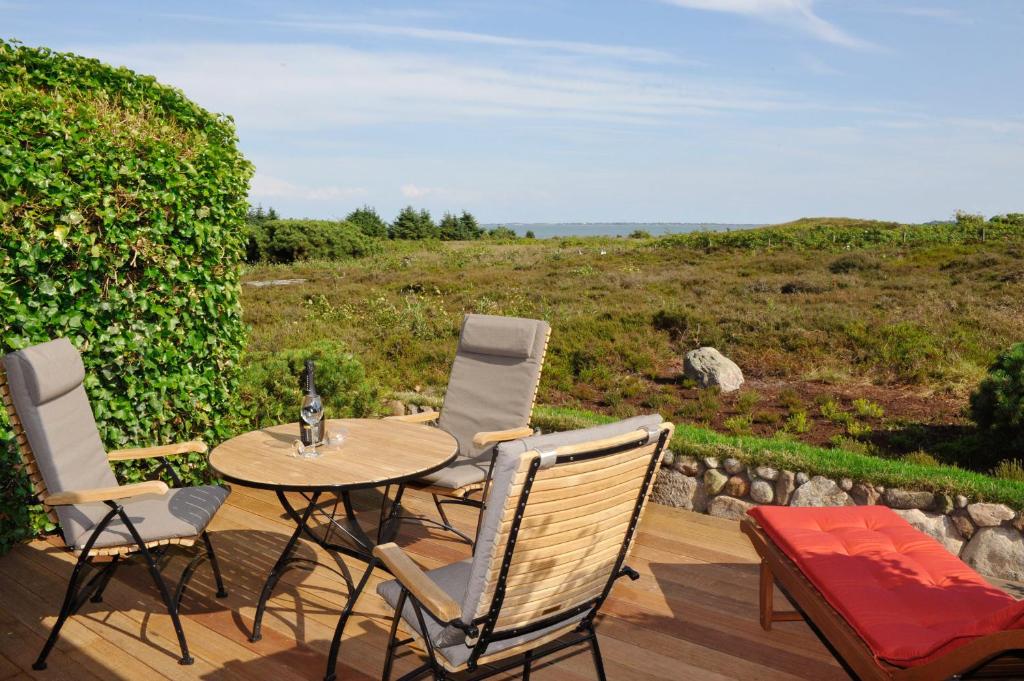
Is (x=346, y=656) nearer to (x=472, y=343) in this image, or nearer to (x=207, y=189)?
(x=472, y=343)

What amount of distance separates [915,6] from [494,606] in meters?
9.08

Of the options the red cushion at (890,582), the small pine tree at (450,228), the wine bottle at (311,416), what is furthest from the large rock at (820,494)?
the small pine tree at (450,228)

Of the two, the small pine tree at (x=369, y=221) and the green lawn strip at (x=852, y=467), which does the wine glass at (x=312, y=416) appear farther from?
→ the small pine tree at (x=369, y=221)

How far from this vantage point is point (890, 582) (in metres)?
2.59

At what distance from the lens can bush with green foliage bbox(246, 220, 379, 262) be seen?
90.0ft

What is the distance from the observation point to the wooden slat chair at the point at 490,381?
435 cm

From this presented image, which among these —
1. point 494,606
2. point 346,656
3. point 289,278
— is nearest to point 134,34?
point 346,656

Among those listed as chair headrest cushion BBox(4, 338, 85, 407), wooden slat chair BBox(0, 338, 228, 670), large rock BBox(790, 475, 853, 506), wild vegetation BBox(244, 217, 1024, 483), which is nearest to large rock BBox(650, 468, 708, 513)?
large rock BBox(790, 475, 853, 506)

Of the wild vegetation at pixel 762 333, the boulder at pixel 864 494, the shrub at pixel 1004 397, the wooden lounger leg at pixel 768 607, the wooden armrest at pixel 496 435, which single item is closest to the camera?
the wooden lounger leg at pixel 768 607

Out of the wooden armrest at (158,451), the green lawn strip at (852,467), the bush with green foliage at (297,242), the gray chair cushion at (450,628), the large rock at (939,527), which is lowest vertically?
the large rock at (939,527)

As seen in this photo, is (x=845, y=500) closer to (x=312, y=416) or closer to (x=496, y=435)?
(x=496, y=435)

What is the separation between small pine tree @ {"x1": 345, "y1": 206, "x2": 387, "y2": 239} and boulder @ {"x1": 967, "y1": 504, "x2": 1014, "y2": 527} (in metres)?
31.5

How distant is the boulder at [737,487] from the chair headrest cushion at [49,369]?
11.9ft

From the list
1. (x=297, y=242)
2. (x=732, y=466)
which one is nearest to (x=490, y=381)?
(x=732, y=466)
